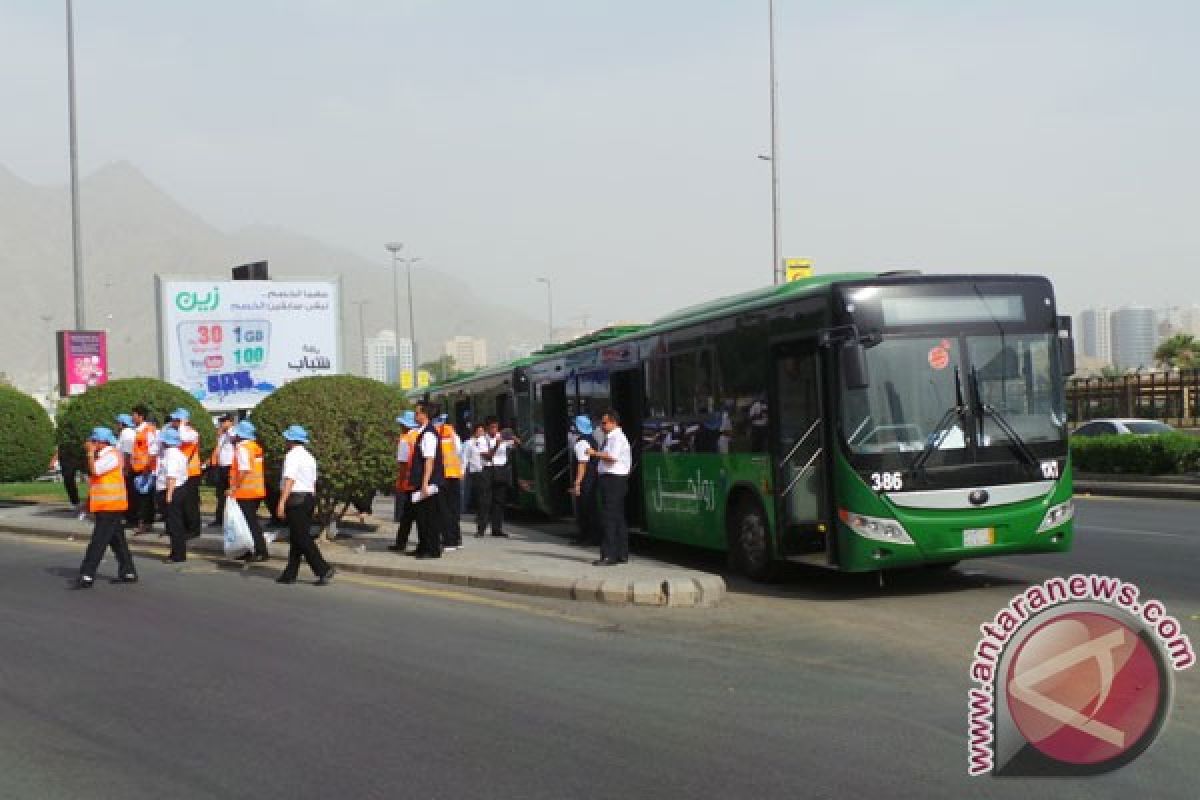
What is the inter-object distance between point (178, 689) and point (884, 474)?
626 cm

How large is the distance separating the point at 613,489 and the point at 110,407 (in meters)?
12.1

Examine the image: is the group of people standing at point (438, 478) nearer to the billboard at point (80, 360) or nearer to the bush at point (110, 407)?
the bush at point (110, 407)

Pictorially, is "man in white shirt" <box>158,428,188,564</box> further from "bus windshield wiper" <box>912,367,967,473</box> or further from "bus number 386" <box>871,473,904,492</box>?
"bus windshield wiper" <box>912,367,967,473</box>

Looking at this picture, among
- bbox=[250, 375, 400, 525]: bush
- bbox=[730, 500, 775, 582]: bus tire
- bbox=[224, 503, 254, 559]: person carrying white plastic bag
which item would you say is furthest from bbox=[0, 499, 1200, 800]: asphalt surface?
bbox=[250, 375, 400, 525]: bush

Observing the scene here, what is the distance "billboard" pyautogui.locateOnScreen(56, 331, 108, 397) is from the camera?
25.9 metres

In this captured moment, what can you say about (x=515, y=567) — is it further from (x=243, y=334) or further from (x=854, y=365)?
(x=243, y=334)

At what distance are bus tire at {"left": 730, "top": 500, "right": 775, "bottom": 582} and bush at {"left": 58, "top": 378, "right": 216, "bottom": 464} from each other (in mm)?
11650

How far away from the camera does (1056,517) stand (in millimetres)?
11578

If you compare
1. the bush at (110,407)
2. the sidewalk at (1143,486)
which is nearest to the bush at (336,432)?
the bush at (110,407)

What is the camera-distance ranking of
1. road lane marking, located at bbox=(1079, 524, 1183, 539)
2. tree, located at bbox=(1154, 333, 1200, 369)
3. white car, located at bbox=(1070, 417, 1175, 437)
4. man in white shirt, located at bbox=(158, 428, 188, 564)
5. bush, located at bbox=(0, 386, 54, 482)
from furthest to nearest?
tree, located at bbox=(1154, 333, 1200, 369)
white car, located at bbox=(1070, 417, 1175, 437)
bush, located at bbox=(0, 386, 54, 482)
road lane marking, located at bbox=(1079, 524, 1183, 539)
man in white shirt, located at bbox=(158, 428, 188, 564)

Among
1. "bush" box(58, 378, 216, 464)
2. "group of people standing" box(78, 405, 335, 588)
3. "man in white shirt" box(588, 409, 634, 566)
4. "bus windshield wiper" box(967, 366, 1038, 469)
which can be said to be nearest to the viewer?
"bus windshield wiper" box(967, 366, 1038, 469)

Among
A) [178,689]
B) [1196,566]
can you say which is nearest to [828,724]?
[178,689]

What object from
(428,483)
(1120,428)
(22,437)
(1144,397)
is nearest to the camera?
(428,483)

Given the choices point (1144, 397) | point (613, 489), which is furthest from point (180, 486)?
point (1144, 397)
